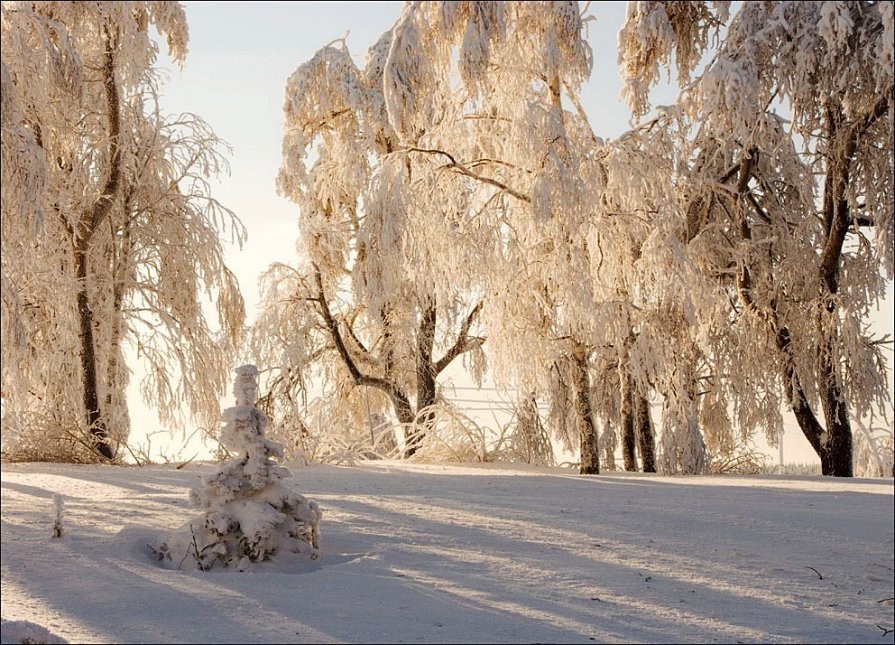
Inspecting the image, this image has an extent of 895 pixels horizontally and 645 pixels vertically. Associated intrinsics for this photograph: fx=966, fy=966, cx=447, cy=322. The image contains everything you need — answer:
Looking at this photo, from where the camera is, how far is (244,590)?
3680 mm

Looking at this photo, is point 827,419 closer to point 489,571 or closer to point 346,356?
point 489,571

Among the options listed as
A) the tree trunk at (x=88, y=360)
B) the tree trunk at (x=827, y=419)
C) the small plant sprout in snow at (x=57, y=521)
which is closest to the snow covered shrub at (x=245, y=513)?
the small plant sprout in snow at (x=57, y=521)

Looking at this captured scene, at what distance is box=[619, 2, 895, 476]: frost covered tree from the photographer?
6660 mm

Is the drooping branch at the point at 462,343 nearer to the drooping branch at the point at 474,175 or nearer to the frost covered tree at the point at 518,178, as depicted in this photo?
the frost covered tree at the point at 518,178

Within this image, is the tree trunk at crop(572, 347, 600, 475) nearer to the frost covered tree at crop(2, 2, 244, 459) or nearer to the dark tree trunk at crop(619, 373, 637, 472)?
the dark tree trunk at crop(619, 373, 637, 472)

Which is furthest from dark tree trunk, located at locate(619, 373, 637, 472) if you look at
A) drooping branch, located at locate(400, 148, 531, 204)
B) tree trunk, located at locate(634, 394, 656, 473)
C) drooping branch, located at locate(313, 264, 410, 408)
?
drooping branch, located at locate(313, 264, 410, 408)

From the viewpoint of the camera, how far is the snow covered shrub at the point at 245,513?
159 inches

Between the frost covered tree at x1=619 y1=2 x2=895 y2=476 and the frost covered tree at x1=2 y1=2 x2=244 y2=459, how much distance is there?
387cm

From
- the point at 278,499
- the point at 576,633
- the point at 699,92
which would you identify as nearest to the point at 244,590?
the point at 278,499

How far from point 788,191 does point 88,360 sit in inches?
249

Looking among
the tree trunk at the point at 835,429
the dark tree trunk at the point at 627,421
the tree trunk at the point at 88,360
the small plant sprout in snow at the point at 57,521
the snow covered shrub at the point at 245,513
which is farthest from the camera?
the dark tree trunk at the point at 627,421

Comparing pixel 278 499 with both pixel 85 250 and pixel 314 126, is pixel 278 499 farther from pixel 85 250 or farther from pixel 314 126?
pixel 314 126

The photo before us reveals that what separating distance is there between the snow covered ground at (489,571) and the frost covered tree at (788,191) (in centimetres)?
219

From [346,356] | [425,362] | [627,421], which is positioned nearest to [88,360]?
[346,356]
